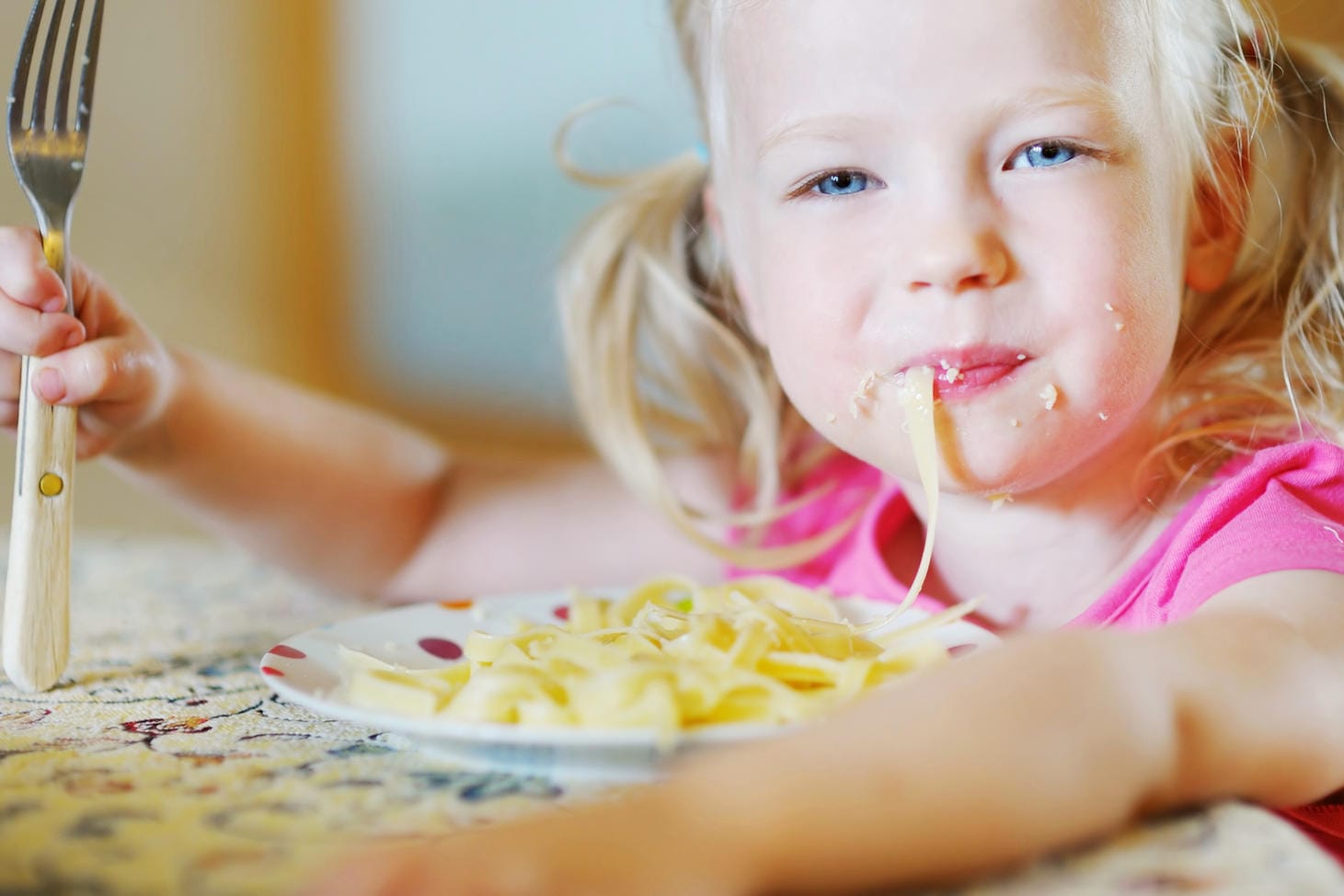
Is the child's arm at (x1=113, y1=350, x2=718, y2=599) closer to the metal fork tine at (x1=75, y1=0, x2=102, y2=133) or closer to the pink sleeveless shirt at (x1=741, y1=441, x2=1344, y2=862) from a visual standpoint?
the metal fork tine at (x1=75, y1=0, x2=102, y2=133)

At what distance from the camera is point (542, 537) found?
4.57ft

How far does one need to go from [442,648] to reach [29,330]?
1.10 ft

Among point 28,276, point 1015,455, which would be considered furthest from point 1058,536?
point 28,276

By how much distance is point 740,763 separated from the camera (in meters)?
A: 0.49

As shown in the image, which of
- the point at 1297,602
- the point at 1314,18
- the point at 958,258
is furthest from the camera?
the point at 1314,18

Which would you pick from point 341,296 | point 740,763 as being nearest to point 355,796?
point 740,763

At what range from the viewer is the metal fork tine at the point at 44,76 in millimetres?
810

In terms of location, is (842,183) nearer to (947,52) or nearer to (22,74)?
(947,52)

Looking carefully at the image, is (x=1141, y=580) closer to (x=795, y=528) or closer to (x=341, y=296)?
(x=795, y=528)

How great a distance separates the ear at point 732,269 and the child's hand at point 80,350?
501 millimetres

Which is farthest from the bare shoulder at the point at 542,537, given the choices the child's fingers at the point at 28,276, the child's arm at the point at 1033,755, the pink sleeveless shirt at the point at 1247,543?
the child's arm at the point at 1033,755

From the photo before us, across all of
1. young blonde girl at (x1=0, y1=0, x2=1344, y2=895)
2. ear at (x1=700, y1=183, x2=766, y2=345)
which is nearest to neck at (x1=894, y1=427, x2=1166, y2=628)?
young blonde girl at (x1=0, y1=0, x2=1344, y2=895)

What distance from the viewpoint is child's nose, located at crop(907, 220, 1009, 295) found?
0.80 metres

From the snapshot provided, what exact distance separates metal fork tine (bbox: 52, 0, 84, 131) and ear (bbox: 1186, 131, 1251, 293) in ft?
2.63
